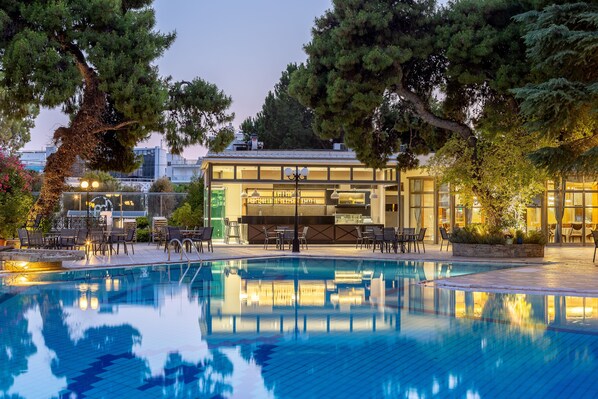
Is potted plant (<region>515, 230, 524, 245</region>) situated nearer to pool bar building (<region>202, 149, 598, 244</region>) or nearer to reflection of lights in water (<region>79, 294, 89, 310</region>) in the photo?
pool bar building (<region>202, 149, 598, 244</region>)

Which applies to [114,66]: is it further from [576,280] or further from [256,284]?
[576,280]

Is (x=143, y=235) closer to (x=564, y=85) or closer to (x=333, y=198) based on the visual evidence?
(x=333, y=198)

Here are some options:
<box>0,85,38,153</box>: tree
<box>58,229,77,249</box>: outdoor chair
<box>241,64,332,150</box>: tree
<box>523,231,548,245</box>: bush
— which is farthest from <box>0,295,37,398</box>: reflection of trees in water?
<box>241,64,332,150</box>: tree

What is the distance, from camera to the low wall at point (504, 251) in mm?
17812

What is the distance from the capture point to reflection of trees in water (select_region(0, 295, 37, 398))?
5574mm

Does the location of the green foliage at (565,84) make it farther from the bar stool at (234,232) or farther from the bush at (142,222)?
the bush at (142,222)

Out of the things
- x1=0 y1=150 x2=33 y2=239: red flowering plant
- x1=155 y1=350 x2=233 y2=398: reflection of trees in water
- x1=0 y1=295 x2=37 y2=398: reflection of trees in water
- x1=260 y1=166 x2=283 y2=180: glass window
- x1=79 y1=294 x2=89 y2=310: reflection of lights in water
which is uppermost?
x1=260 y1=166 x2=283 y2=180: glass window

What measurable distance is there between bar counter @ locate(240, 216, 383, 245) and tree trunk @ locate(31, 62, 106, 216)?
729 centimetres

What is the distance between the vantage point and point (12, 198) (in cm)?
1750

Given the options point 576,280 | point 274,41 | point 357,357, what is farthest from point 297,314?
point 274,41

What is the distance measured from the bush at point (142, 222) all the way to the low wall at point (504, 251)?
12.8 m

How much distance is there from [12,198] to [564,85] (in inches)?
559

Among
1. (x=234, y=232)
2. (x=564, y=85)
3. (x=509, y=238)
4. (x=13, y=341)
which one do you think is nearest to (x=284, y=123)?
(x=234, y=232)

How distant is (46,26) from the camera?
17.1 meters
